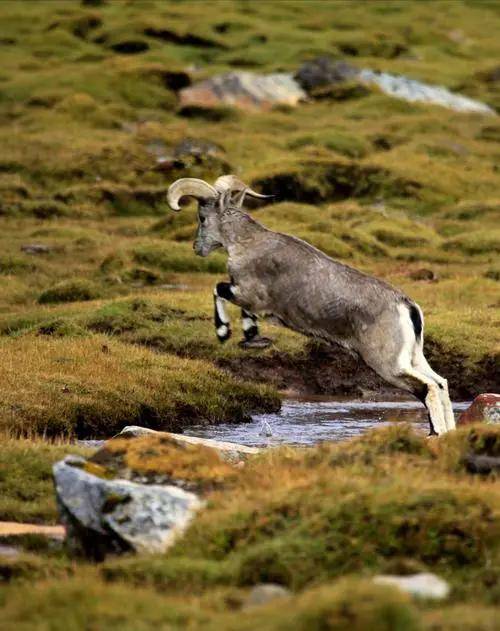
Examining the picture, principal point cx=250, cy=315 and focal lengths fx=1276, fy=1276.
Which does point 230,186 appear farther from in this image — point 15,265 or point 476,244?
point 476,244

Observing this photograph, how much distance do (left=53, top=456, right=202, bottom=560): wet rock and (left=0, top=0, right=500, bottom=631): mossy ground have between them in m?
0.25

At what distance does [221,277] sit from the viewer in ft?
102

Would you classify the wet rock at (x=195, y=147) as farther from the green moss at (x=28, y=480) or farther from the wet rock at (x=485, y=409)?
the green moss at (x=28, y=480)

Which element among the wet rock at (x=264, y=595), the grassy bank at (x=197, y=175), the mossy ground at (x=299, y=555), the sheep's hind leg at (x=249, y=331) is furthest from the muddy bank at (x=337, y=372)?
the wet rock at (x=264, y=595)

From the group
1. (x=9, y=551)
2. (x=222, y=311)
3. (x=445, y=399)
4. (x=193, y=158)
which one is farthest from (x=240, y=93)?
(x=9, y=551)

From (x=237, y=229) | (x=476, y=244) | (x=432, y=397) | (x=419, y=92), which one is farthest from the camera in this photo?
(x=419, y=92)

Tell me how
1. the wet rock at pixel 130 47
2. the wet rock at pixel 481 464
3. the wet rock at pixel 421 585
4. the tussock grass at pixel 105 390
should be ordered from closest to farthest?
the wet rock at pixel 421 585 → the wet rock at pixel 481 464 → the tussock grass at pixel 105 390 → the wet rock at pixel 130 47

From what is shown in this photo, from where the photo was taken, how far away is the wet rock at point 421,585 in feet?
26.9

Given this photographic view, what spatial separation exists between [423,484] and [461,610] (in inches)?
87.0

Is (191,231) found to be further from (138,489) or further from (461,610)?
(461,610)

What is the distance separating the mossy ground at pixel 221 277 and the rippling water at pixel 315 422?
0.58 meters

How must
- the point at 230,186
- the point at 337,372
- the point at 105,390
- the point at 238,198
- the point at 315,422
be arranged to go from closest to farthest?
the point at 238,198 → the point at 230,186 → the point at 105,390 → the point at 315,422 → the point at 337,372

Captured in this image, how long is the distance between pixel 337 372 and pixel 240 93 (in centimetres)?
4524

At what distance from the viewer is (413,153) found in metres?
52.0
